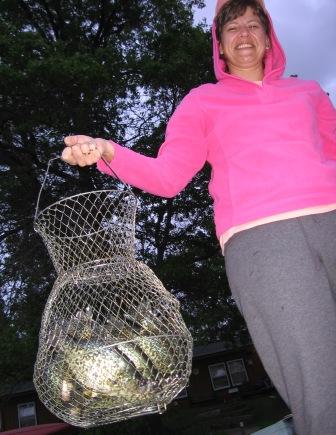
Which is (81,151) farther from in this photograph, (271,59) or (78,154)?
(271,59)

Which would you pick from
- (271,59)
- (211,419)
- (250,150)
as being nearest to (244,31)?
(271,59)

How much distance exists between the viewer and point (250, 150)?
1.47 m

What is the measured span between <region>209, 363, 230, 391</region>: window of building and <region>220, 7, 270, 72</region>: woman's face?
2412cm

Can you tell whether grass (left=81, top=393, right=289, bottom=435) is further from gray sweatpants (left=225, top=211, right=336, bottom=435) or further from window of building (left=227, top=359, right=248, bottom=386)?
gray sweatpants (left=225, top=211, right=336, bottom=435)

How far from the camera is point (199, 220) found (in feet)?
34.5

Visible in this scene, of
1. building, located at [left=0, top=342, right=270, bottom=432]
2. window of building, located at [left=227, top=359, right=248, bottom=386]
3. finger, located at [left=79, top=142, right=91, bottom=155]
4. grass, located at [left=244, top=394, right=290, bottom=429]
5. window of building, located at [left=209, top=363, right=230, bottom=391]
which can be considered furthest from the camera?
window of building, located at [left=227, top=359, right=248, bottom=386]

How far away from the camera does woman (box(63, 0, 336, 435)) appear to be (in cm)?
117

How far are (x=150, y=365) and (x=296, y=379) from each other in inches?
19.0

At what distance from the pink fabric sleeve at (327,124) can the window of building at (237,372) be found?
24347 millimetres

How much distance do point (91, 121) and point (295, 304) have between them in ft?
24.7

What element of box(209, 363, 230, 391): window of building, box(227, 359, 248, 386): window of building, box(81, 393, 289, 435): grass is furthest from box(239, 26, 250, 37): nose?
box(227, 359, 248, 386): window of building

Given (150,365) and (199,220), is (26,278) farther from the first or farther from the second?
(150,365)

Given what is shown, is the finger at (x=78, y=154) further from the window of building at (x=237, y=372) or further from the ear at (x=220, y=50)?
the window of building at (x=237, y=372)

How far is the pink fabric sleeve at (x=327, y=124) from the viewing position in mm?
Result: 1664
